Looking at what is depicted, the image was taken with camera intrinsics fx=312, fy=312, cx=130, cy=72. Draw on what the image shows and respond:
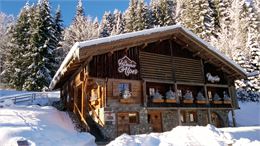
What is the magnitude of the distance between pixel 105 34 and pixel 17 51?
19.0m

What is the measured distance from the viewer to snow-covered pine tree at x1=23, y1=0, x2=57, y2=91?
34406mm

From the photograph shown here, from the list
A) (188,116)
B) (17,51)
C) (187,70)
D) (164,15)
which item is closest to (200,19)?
(164,15)

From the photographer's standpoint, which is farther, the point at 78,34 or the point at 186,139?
the point at 78,34

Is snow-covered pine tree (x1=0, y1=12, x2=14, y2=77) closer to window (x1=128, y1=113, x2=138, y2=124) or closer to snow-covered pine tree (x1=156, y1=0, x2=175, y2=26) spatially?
snow-covered pine tree (x1=156, y1=0, x2=175, y2=26)

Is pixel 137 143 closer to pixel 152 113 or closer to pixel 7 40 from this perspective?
pixel 152 113

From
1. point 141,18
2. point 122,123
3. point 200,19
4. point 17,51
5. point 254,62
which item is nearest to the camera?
point 122,123

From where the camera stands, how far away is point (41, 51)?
35156 mm

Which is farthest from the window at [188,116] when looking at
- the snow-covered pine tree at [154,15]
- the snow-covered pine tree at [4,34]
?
the snow-covered pine tree at [154,15]

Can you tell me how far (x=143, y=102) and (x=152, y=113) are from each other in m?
1.32

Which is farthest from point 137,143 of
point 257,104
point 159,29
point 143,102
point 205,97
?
point 257,104

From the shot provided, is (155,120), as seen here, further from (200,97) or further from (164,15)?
(164,15)

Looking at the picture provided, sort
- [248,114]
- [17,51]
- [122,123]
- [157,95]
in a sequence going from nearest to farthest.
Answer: [122,123], [157,95], [248,114], [17,51]

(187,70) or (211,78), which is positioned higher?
(187,70)

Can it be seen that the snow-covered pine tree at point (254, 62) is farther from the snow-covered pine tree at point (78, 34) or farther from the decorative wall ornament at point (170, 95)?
the snow-covered pine tree at point (78, 34)
